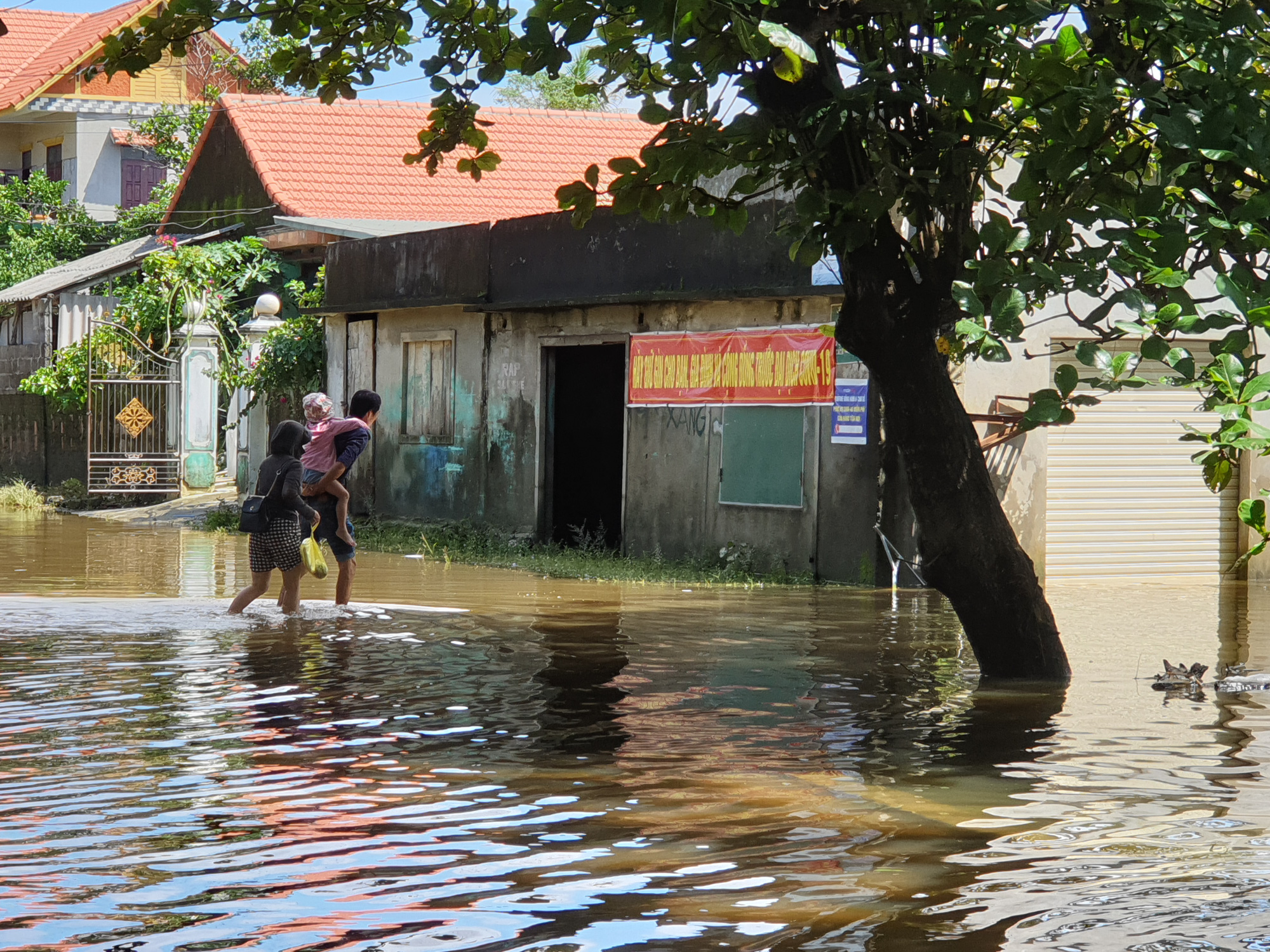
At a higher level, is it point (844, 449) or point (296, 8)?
point (296, 8)

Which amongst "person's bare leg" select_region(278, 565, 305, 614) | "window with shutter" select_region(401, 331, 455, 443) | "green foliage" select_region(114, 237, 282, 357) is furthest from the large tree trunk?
"green foliage" select_region(114, 237, 282, 357)

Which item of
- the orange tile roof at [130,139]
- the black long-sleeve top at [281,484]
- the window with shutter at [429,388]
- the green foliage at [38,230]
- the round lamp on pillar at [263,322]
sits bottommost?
the black long-sleeve top at [281,484]

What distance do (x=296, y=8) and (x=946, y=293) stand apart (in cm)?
392

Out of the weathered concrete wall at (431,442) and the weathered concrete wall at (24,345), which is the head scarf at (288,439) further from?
the weathered concrete wall at (24,345)

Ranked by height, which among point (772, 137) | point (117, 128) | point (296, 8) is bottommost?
point (772, 137)

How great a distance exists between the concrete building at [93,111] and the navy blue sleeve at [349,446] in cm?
2962

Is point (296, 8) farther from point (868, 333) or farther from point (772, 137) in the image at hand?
point (868, 333)

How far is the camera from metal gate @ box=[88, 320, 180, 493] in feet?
81.6

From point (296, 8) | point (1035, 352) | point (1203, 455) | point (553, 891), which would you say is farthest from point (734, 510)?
Result: point (553, 891)

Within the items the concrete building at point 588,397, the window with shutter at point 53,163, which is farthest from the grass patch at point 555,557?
the window with shutter at point 53,163

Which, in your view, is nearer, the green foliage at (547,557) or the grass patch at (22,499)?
the green foliage at (547,557)

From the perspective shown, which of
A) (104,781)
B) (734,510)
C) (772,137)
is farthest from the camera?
(734,510)

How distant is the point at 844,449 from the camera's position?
15055 mm

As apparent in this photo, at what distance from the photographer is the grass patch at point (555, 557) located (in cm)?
1567
